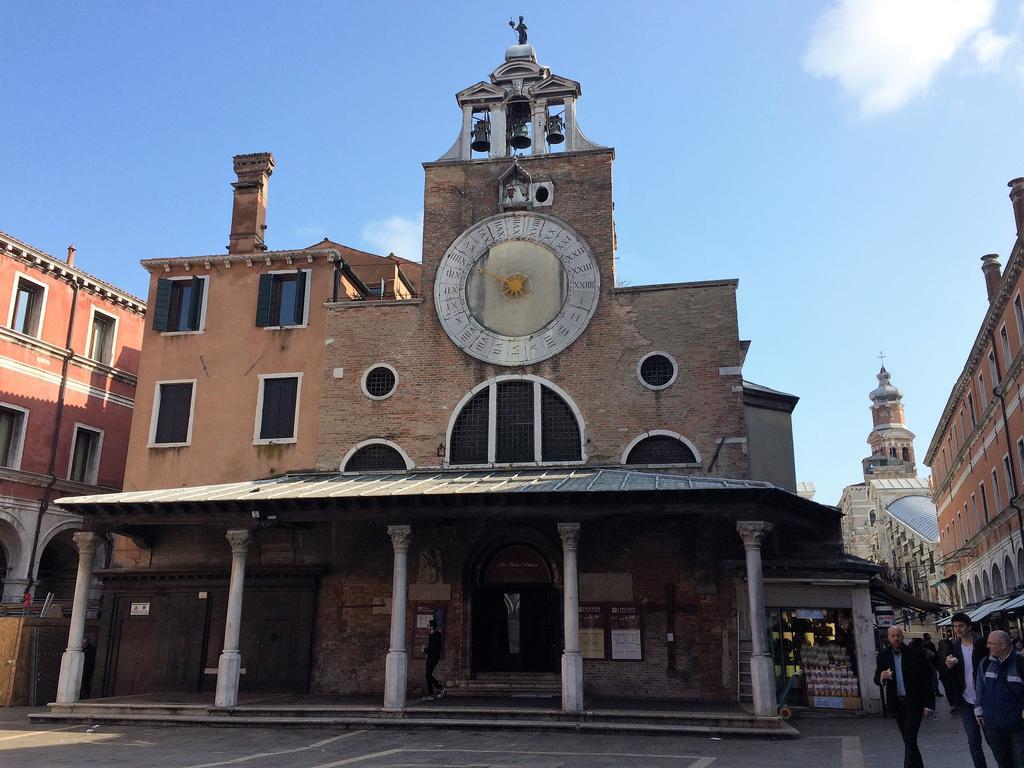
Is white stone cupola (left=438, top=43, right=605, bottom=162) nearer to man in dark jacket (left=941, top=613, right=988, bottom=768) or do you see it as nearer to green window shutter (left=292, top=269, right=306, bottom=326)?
green window shutter (left=292, top=269, right=306, bottom=326)

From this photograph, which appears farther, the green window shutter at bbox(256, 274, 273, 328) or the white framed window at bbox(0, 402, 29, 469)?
the white framed window at bbox(0, 402, 29, 469)

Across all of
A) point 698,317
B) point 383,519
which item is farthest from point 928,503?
point 383,519

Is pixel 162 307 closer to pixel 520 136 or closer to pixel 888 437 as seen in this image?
pixel 520 136

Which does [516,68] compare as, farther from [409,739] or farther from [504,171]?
[409,739]

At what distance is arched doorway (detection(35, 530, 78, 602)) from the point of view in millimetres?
28453

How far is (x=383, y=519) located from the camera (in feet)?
51.7

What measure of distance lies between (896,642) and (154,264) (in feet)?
59.5

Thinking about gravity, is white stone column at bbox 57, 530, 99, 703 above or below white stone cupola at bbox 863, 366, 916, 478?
below

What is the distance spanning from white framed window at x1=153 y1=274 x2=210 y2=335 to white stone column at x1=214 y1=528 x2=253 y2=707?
6.55 metres

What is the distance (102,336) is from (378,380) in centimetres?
1471

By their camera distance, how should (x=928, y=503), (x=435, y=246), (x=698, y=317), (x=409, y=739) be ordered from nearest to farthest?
(x=409, y=739) → (x=698, y=317) → (x=435, y=246) → (x=928, y=503)

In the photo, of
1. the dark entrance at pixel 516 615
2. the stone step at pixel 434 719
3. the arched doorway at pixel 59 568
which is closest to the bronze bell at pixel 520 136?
the dark entrance at pixel 516 615

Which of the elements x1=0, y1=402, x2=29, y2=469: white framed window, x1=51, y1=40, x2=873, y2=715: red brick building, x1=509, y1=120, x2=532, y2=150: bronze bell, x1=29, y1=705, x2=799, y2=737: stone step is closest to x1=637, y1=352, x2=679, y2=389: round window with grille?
x1=51, y1=40, x2=873, y2=715: red brick building

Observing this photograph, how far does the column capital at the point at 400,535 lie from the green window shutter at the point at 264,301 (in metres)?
7.17
